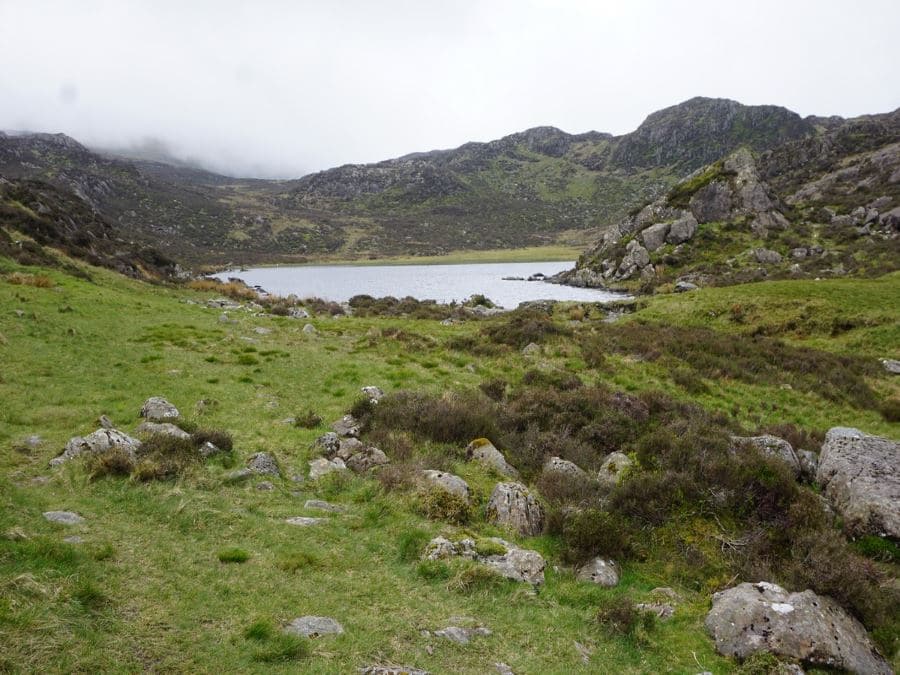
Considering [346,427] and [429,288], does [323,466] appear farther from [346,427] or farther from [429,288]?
[429,288]

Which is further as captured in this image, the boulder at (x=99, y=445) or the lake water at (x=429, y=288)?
the lake water at (x=429, y=288)

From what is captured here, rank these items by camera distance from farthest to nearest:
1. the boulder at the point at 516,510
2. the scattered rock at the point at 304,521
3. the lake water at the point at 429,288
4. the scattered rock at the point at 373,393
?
the lake water at the point at 429,288, the scattered rock at the point at 373,393, the boulder at the point at 516,510, the scattered rock at the point at 304,521

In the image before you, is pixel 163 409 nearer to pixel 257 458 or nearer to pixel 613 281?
pixel 257 458

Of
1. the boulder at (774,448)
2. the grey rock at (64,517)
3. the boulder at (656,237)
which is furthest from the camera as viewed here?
the boulder at (656,237)

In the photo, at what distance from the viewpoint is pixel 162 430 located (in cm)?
1116

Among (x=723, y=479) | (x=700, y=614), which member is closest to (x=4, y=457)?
(x=700, y=614)

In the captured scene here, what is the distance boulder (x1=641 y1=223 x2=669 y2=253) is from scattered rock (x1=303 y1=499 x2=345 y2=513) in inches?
2816

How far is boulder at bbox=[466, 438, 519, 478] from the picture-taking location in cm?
1182

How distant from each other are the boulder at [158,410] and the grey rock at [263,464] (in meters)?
3.11

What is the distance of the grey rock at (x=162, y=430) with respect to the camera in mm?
10836

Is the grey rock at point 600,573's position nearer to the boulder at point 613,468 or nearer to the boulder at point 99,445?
the boulder at point 613,468

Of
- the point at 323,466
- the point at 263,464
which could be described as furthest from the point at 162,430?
the point at 323,466

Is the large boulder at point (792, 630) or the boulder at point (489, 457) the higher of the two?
the boulder at point (489, 457)

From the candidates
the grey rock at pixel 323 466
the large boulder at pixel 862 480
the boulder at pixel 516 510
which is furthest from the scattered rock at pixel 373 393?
the large boulder at pixel 862 480
